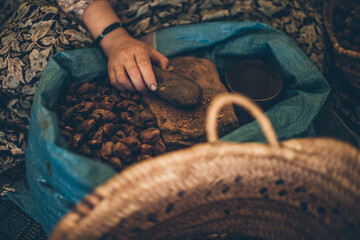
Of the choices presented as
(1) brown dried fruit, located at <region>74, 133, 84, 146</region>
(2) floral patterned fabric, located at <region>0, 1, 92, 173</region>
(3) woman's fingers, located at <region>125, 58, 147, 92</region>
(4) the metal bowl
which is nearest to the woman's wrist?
(2) floral patterned fabric, located at <region>0, 1, 92, 173</region>

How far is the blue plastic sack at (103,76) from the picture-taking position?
1.99 feet

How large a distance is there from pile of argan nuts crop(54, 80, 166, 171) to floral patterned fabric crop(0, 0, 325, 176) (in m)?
0.21

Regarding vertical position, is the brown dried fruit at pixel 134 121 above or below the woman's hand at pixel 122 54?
below

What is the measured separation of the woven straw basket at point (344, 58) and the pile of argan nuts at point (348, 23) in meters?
0.04

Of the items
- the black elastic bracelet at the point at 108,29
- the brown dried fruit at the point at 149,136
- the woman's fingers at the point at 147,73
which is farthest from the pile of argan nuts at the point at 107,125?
the black elastic bracelet at the point at 108,29

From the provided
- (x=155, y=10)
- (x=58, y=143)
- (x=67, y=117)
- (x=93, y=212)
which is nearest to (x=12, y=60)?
(x=67, y=117)

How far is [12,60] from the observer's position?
0.90 meters

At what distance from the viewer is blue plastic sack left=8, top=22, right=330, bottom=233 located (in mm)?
607

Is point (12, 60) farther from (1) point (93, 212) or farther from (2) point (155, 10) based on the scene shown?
(1) point (93, 212)

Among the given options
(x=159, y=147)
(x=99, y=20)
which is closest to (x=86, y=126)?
(x=159, y=147)

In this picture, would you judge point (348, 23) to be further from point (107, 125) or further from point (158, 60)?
point (107, 125)

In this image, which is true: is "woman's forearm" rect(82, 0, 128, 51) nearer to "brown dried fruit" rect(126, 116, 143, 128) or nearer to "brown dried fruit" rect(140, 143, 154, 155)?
"brown dried fruit" rect(126, 116, 143, 128)

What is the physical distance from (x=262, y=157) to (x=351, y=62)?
717mm

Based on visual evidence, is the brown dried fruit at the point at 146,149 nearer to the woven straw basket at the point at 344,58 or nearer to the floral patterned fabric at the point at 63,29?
the floral patterned fabric at the point at 63,29
